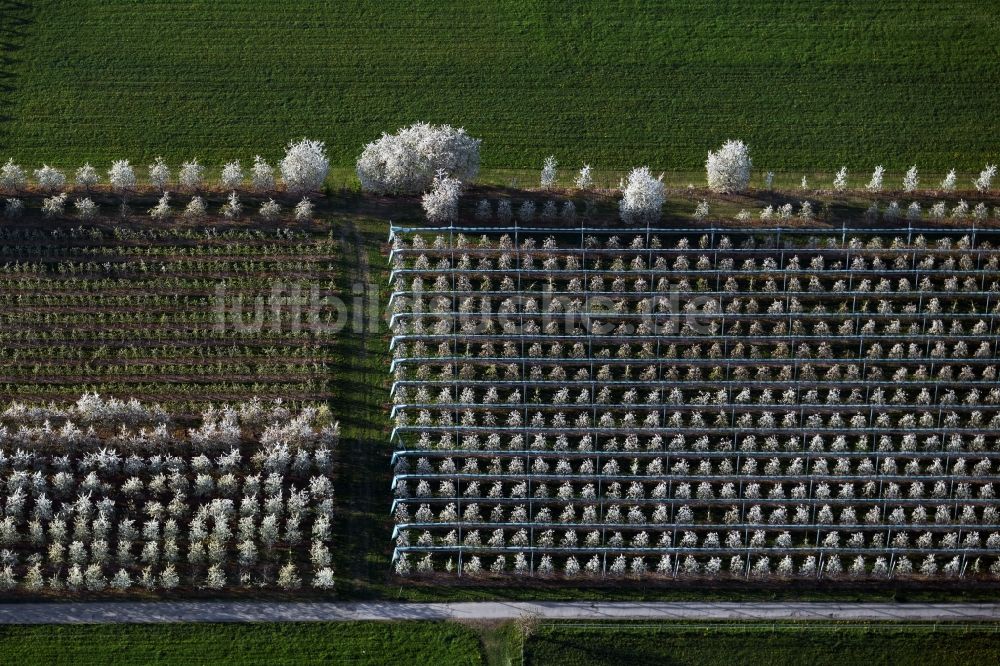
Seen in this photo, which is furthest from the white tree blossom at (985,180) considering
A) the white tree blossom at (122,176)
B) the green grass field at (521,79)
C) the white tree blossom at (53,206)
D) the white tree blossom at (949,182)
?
the white tree blossom at (53,206)

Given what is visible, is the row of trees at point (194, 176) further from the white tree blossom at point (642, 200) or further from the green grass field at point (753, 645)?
the green grass field at point (753, 645)

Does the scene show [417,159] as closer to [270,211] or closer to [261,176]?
[270,211]

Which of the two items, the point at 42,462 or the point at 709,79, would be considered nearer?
the point at 42,462

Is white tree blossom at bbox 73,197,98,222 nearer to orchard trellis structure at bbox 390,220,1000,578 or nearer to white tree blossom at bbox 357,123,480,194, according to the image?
white tree blossom at bbox 357,123,480,194

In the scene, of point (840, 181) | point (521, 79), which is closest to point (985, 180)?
point (840, 181)

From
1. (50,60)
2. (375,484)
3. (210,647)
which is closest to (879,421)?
(375,484)

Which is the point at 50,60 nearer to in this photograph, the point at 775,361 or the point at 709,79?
the point at 709,79
